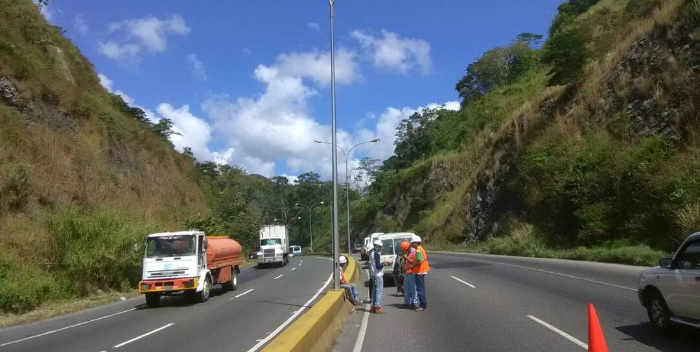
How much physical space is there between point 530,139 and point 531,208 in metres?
6.24

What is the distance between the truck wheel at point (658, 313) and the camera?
27.8ft

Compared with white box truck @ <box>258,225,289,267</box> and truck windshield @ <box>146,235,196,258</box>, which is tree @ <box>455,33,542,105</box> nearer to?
white box truck @ <box>258,225,289,267</box>

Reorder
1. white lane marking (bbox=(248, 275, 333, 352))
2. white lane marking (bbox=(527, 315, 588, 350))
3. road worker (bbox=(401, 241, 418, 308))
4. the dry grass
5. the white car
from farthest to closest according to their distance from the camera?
the dry grass
road worker (bbox=(401, 241, 418, 308))
white lane marking (bbox=(248, 275, 333, 352))
white lane marking (bbox=(527, 315, 588, 350))
the white car

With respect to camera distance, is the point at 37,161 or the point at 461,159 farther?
the point at 461,159

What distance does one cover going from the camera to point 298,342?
6.71 metres

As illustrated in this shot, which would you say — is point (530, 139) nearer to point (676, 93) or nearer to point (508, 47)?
point (676, 93)

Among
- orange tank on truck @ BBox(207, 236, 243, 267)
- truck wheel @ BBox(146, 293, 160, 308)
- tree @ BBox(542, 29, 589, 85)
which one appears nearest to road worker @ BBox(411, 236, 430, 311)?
orange tank on truck @ BBox(207, 236, 243, 267)

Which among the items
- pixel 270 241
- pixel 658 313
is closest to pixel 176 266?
pixel 658 313

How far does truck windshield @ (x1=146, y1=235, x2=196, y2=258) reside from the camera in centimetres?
1848

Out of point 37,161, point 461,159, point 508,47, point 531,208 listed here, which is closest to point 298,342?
point 37,161

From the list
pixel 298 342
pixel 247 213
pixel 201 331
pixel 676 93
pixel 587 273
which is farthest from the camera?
pixel 247 213

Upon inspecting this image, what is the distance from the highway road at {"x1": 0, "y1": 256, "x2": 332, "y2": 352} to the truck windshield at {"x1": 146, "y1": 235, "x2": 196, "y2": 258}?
1.68 metres

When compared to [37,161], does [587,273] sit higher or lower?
lower

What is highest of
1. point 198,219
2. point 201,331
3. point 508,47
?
point 508,47
